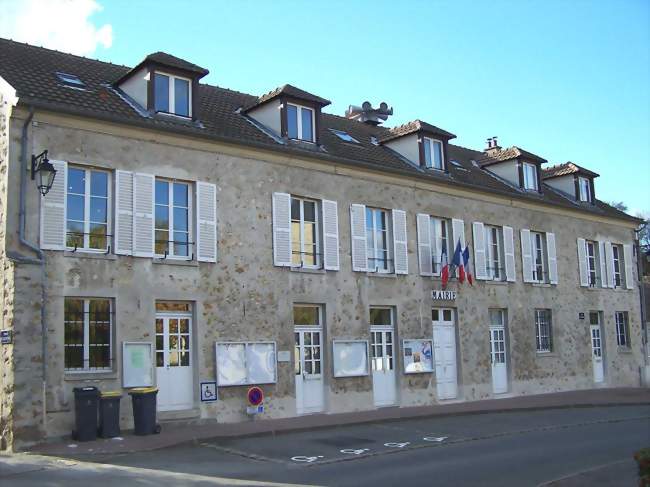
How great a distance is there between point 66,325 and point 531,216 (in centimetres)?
1509

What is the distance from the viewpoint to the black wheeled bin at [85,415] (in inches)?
488

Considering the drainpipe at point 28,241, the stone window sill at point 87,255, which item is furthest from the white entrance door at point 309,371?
the drainpipe at point 28,241

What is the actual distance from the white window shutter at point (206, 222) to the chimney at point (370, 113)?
411 inches

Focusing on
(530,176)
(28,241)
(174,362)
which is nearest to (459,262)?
(530,176)

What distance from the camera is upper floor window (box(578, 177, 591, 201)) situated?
26353 millimetres

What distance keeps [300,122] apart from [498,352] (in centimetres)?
892

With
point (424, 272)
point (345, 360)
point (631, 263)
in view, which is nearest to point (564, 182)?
point (631, 263)

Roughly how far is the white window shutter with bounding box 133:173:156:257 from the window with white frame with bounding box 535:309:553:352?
13143 mm

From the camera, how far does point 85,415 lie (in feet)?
40.8

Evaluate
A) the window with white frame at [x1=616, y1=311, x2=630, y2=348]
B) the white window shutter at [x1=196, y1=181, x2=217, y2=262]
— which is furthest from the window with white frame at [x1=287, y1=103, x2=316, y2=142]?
the window with white frame at [x1=616, y1=311, x2=630, y2=348]

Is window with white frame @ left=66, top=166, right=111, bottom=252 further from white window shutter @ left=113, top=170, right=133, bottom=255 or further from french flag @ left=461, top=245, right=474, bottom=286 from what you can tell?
french flag @ left=461, top=245, right=474, bottom=286

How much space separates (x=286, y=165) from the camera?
16672 mm

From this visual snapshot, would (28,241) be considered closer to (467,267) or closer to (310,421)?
(310,421)

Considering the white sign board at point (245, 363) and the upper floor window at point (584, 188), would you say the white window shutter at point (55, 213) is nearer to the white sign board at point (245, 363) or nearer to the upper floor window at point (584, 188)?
the white sign board at point (245, 363)
